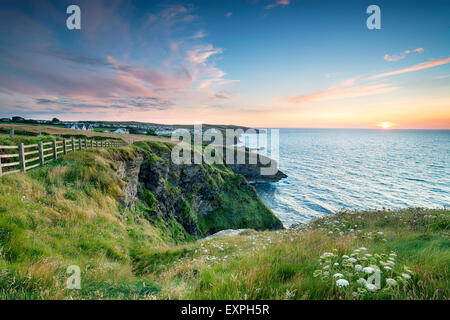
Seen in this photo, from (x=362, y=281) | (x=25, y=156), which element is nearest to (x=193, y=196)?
(x=25, y=156)

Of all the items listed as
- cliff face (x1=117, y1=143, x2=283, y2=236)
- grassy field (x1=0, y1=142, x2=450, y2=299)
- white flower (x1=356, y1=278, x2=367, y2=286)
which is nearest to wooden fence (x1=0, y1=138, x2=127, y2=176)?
grassy field (x1=0, y1=142, x2=450, y2=299)

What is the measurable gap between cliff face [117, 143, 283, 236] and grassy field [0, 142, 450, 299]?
9.46 metres

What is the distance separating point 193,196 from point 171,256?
29.4 metres

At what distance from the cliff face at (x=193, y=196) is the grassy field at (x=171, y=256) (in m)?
9.46

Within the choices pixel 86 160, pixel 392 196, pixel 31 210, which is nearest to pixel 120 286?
pixel 31 210

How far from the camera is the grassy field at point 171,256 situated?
10.9ft

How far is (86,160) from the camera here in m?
16.4

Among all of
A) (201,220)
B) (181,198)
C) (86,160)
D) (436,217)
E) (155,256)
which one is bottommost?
(201,220)

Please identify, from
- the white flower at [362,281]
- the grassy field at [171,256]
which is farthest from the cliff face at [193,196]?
Answer: the white flower at [362,281]

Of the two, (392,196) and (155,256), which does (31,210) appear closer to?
(155,256)

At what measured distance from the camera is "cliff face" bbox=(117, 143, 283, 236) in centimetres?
2555

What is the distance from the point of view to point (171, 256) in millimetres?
9773

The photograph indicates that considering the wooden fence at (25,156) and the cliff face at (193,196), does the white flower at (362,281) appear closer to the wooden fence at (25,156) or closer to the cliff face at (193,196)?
the wooden fence at (25,156)
